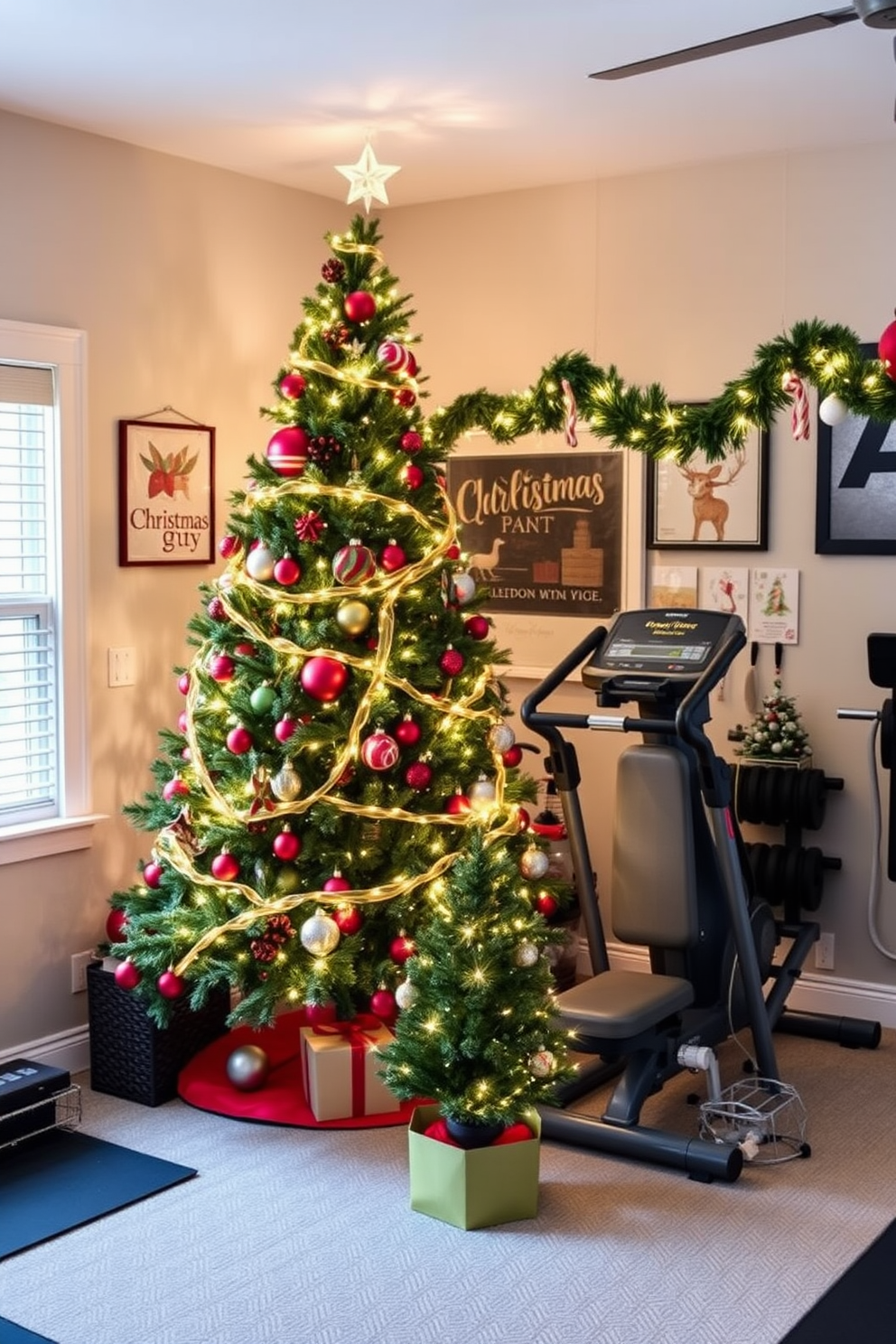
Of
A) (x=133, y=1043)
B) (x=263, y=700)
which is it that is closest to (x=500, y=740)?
(x=263, y=700)

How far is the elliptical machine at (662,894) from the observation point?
382 centimetres

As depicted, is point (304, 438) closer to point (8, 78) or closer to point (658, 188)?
point (8, 78)

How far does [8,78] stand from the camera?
3.86 meters

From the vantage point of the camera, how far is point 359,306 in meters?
4.08

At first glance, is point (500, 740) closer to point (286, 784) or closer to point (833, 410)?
point (286, 784)

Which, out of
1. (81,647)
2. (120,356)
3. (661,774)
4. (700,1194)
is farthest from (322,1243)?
(120,356)

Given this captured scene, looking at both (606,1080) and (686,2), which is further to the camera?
(606,1080)

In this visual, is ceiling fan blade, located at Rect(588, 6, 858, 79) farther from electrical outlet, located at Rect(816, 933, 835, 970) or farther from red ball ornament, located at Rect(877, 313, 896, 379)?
electrical outlet, located at Rect(816, 933, 835, 970)

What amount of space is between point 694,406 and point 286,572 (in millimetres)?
1289

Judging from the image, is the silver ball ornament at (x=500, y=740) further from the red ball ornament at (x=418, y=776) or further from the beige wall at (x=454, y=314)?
the beige wall at (x=454, y=314)

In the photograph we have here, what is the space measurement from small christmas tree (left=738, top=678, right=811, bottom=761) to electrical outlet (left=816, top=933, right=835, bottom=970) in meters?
0.61

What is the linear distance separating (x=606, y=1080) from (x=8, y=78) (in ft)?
10.6

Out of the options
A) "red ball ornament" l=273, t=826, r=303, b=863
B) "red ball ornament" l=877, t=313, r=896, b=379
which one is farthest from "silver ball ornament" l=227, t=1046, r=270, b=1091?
"red ball ornament" l=877, t=313, r=896, b=379

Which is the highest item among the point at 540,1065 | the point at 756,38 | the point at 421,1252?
the point at 756,38
